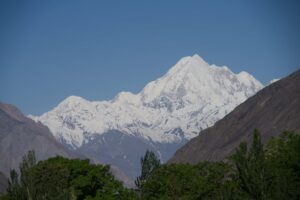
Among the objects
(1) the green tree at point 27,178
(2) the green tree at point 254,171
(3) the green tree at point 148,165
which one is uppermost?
(3) the green tree at point 148,165

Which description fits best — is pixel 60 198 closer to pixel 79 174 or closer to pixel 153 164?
pixel 79 174

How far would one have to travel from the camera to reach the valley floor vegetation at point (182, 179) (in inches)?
3708

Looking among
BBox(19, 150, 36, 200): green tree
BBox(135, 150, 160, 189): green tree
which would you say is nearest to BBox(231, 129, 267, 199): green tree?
BBox(19, 150, 36, 200): green tree

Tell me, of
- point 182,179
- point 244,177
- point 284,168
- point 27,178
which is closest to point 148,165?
point 182,179

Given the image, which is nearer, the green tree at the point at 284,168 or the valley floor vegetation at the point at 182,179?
the green tree at the point at 284,168

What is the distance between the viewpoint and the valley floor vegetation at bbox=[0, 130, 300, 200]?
9419 centimetres

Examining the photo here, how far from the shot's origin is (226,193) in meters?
81.3

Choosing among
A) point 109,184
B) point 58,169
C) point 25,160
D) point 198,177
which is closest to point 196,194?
point 198,177

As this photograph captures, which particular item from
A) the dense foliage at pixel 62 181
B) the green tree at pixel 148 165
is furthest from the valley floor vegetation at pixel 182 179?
the green tree at pixel 148 165

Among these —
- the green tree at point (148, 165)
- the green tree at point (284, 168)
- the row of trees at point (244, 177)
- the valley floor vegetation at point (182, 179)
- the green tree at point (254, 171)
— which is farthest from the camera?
the green tree at point (148, 165)

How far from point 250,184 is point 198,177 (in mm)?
23963

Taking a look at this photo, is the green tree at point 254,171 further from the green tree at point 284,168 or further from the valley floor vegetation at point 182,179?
the green tree at point 284,168

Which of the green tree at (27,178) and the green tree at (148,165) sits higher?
the green tree at (148,165)

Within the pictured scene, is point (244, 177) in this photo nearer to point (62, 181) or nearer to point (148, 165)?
point (62, 181)
